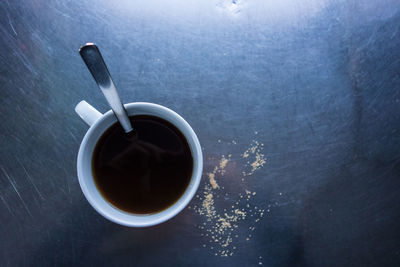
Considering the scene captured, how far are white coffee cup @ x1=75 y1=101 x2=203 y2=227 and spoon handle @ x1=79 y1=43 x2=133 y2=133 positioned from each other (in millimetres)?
16

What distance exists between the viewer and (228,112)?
68cm

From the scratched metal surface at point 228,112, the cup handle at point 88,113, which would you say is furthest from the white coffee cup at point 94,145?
the scratched metal surface at point 228,112

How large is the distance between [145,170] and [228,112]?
0.72ft

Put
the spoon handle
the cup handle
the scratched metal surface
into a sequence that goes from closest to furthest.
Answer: the spoon handle, the cup handle, the scratched metal surface

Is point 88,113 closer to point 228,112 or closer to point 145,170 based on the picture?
point 145,170

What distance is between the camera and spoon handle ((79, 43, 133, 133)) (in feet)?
1.48

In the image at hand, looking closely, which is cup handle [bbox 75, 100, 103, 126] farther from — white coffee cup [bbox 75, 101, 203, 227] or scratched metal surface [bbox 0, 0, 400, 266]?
scratched metal surface [bbox 0, 0, 400, 266]

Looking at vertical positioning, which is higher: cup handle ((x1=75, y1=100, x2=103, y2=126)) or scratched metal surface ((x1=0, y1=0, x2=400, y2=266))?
scratched metal surface ((x1=0, y1=0, x2=400, y2=266))

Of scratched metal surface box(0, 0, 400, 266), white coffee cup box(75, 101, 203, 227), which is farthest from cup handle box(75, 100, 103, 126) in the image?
scratched metal surface box(0, 0, 400, 266)

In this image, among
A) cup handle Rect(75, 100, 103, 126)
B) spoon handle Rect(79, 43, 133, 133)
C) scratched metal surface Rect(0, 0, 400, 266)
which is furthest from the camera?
scratched metal surface Rect(0, 0, 400, 266)

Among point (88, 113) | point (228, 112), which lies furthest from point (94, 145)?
point (228, 112)

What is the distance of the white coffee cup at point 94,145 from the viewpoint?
1.71 feet

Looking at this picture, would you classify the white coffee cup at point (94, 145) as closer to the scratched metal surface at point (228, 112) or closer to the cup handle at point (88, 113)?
the cup handle at point (88, 113)

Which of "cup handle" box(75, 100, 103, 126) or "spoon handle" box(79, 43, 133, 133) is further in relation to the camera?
"cup handle" box(75, 100, 103, 126)
